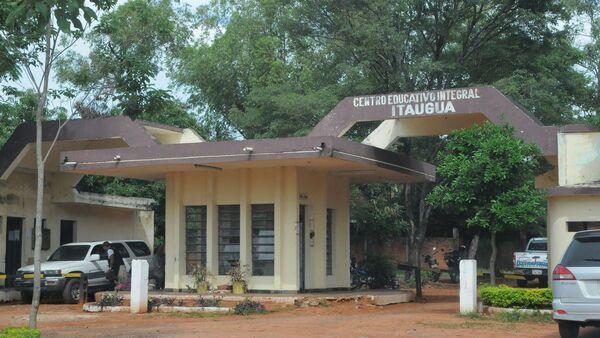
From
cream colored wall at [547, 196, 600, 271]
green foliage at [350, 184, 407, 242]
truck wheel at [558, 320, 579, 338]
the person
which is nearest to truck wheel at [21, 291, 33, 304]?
the person

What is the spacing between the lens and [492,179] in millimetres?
15977

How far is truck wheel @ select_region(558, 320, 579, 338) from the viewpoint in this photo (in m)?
11.4

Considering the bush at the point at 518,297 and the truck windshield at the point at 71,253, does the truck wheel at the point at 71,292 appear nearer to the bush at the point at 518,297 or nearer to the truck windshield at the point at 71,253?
the truck windshield at the point at 71,253

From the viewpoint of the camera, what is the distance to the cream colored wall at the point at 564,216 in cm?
1605

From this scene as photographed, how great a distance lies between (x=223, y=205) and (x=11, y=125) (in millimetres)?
14379

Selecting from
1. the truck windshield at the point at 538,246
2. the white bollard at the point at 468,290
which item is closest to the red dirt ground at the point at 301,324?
the white bollard at the point at 468,290

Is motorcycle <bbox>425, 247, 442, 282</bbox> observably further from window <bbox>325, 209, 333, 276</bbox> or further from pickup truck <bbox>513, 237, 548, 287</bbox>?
window <bbox>325, 209, 333, 276</bbox>

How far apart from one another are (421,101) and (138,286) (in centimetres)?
811

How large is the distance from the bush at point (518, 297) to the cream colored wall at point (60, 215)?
578 inches

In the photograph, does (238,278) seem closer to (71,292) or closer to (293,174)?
(293,174)

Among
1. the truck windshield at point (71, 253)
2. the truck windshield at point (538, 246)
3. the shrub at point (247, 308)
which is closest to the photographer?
the shrub at point (247, 308)

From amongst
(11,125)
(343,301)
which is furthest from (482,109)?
(11,125)

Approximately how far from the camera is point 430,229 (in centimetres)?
3881

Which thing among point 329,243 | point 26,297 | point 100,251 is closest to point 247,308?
point 329,243
